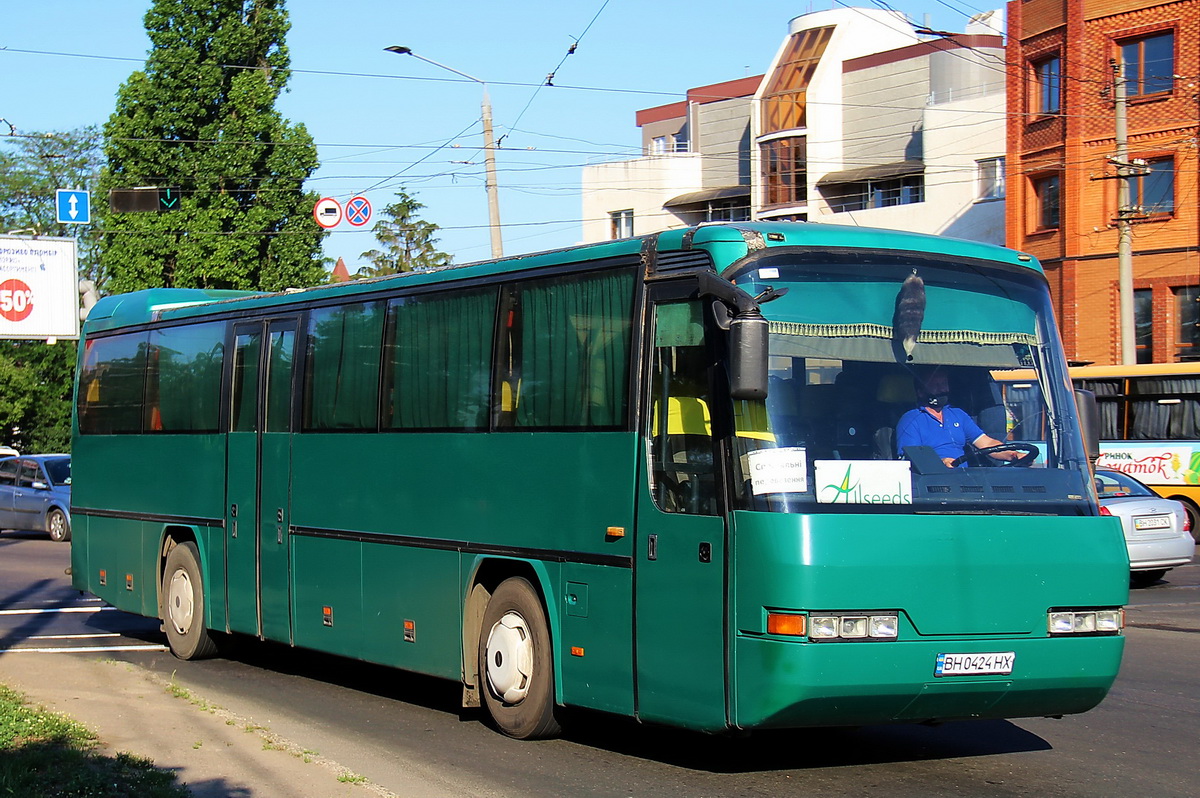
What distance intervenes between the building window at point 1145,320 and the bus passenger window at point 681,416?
34942 millimetres

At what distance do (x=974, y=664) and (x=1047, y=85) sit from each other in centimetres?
3827

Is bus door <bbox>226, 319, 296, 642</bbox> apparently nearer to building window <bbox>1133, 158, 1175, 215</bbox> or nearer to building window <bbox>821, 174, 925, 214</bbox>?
building window <bbox>1133, 158, 1175, 215</bbox>

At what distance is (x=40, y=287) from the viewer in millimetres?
39688

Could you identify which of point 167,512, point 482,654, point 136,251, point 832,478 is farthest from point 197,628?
point 136,251

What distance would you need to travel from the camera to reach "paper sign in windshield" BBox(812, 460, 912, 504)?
731 centimetres

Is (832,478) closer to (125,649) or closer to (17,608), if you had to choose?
(125,649)

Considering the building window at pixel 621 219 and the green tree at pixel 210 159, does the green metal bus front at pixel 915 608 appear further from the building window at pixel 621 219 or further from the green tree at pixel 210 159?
the building window at pixel 621 219

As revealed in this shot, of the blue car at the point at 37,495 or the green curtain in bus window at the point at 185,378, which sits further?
the blue car at the point at 37,495

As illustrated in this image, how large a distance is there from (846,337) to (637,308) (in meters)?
1.34

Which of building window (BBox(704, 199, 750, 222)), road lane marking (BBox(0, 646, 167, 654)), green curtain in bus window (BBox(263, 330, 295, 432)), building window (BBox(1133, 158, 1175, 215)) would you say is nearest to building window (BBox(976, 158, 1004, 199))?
building window (BBox(1133, 158, 1175, 215))

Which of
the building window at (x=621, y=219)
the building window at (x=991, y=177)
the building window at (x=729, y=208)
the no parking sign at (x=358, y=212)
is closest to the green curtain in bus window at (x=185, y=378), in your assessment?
the no parking sign at (x=358, y=212)

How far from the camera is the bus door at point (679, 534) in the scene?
24.8 ft

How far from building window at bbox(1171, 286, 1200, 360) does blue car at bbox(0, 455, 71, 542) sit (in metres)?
28.6

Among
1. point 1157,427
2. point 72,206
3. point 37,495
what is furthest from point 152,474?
point 72,206
